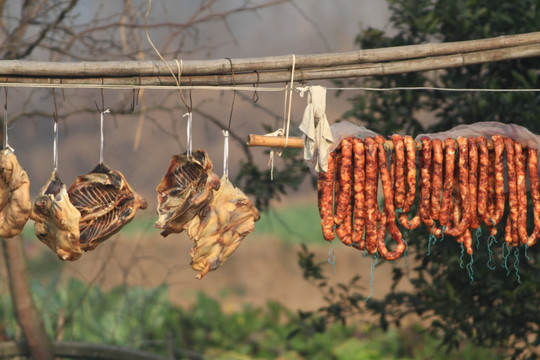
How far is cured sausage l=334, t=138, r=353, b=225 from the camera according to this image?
181 inches

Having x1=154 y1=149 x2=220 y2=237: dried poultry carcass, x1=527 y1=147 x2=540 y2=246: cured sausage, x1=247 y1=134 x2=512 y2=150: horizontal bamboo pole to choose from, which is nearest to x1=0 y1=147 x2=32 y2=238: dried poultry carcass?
x1=154 y1=149 x2=220 y2=237: dried poultry carcass

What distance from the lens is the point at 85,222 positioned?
4.59m

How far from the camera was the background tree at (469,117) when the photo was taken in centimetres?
654

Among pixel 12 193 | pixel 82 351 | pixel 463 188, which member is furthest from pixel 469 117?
pixel 82 351

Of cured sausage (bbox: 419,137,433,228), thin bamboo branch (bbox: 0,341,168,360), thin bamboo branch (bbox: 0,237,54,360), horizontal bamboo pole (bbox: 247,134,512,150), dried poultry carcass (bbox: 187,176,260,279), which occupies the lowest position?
thin bamboo branch (bbox: 0,341,168,360)

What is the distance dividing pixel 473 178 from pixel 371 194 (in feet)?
2.19

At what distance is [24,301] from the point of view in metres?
8.04

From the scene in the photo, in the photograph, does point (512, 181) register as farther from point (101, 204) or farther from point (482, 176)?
point (101, 204)

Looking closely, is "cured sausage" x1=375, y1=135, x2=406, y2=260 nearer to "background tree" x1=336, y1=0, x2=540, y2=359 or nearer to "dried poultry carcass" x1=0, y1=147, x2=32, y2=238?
"background tree" x1=336, y1=0, x2=540, y2=359

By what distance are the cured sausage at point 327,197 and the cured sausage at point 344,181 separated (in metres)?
0.05

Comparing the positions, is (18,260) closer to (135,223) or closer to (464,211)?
(464,211)

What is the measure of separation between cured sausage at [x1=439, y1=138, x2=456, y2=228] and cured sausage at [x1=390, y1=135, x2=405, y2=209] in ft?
0.86

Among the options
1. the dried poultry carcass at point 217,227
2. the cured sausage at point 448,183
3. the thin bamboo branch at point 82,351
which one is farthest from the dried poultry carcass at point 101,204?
the thin bamboo branch at point 82,351

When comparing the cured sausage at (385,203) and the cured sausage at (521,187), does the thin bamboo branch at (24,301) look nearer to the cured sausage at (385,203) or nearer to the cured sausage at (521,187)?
the cured sausage at (385,203)
